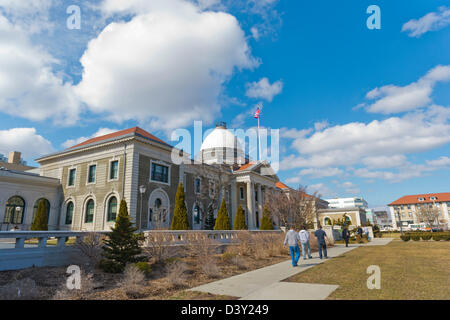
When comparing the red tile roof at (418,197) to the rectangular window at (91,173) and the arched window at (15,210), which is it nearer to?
the rectangular window at (91,173)

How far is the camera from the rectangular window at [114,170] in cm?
2775

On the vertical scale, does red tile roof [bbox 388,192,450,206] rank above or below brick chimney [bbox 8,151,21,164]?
below

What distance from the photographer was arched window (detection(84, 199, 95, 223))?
93.2 feet

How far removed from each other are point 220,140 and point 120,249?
165 ft

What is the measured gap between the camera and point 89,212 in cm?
2870

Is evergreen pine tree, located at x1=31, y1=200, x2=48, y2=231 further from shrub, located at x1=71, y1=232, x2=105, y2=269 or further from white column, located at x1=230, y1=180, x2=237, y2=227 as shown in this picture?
white column, located at x1=230, y1=180, x2=237, y2=227

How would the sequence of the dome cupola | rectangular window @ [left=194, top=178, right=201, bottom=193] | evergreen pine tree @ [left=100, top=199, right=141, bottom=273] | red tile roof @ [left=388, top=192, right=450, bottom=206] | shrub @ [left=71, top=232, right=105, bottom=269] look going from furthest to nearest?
1. red tile roof @ [left=388, top=192, right=450, bottom=206]
2. the dome cupola
3. rectangular window @ [left=194, top=178, right=201, bottom=193]
4. shrub @ [left=71, top=232, right=105, bottom=269]
5. evergreen pine tree @ [left=100, top=199, right=141, bottom=273]

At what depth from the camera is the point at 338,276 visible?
31.8 ft

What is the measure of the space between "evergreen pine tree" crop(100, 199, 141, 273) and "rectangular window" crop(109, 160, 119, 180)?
1691 cm

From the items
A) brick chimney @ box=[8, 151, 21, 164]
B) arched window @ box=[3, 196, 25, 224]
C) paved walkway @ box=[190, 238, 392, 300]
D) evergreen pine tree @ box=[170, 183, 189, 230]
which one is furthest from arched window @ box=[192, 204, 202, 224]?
brick chimney @ box=[8, 151, 21, 164]

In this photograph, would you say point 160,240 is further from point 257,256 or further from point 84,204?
point 84,204

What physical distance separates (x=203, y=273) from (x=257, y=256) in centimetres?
563
